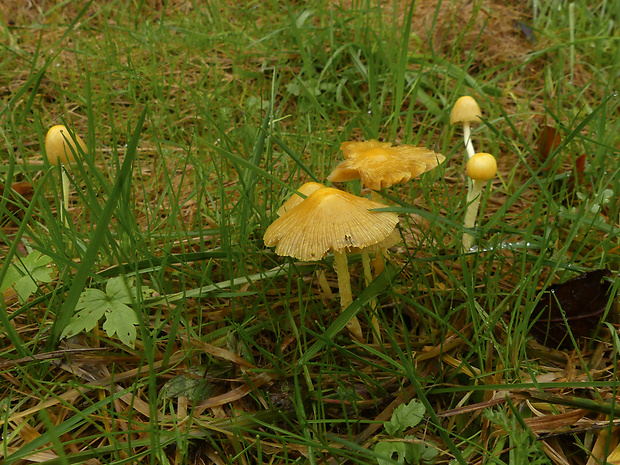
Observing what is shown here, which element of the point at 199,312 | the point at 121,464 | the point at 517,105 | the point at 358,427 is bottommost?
the point at 358,427

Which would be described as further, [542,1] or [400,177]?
[542,1]

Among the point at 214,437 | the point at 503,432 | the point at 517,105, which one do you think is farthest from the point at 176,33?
the point at 503,432

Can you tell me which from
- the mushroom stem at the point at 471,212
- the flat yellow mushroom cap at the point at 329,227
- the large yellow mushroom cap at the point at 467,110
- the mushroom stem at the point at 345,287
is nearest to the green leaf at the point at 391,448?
the mushroom stem at the point at 345,287

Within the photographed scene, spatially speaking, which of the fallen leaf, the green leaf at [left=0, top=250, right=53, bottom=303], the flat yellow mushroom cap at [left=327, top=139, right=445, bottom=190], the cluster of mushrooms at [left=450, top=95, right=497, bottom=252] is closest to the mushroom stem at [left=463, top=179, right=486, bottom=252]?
the cluster of mushrooms at [left=450, top=95, right=497, bottom=252]

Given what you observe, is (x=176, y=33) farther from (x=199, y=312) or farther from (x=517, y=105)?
(x=199, y=312)

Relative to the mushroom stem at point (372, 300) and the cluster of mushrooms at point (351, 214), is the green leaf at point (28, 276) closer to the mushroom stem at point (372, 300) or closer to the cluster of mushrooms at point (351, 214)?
the cluster of mushrooms at point (351, 214)

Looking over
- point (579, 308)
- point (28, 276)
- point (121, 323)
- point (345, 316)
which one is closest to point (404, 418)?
point (345, 316)
